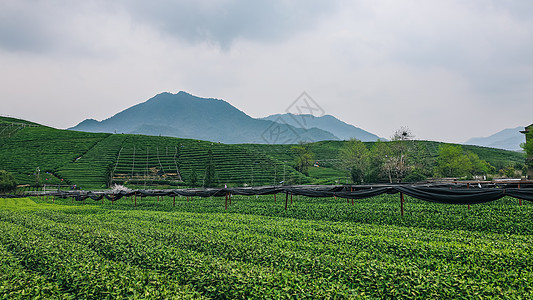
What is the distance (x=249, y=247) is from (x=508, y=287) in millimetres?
5906

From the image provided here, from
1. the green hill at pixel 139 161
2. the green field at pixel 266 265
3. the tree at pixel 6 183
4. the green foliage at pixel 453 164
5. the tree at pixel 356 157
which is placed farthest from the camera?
the green hill at pixel 139 161

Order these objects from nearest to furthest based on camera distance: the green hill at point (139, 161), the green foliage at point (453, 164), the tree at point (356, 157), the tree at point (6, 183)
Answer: the tree at point (6, 183)
the green foliage at point (453, 164)
the tree at point (356, 157)
the green hill at point (139, 161)

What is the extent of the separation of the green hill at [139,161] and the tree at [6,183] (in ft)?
19.6

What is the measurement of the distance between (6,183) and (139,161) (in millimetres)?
29973

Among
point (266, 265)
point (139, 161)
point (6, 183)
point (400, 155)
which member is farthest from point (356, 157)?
point (6, 183)

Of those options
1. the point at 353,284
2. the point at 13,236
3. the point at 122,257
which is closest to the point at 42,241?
the point at 13,236

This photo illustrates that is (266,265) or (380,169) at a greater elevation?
(380,169)

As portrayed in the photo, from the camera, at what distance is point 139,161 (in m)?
84.2

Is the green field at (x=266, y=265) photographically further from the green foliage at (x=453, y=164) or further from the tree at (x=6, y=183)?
the green foliage at (x=453, y=164)

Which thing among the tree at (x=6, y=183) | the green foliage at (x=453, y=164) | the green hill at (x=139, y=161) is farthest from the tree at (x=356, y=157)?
the tree at (x=6, y=183)

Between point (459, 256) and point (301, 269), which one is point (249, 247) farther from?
point (459, 256)

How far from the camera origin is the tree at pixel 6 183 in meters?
57.6

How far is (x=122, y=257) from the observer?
29.3 ft

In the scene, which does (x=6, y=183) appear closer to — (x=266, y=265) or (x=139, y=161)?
(x=139, y=161)
